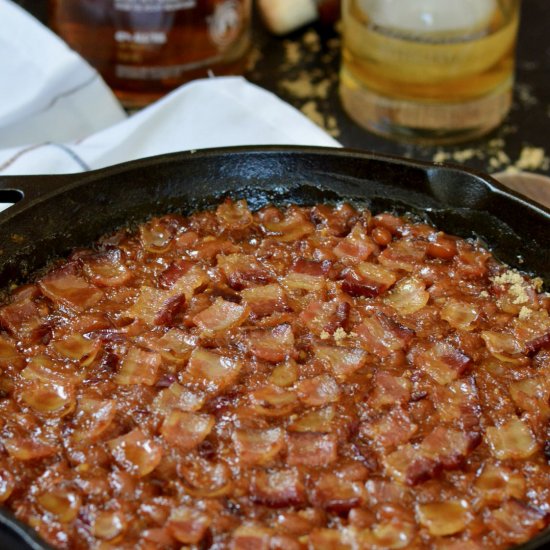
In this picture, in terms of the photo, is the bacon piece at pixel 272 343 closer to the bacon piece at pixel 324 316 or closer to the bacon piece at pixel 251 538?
the bacon piece at pixel 324 316

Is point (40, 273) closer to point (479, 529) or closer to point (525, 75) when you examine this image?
point (479, 529)

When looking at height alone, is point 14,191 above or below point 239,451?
above

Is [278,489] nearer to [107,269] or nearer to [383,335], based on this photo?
[383,335]

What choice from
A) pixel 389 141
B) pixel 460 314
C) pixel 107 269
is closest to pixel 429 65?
pixel 389 141

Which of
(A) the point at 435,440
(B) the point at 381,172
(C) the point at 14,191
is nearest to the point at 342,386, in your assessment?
(A) the point at 435,440

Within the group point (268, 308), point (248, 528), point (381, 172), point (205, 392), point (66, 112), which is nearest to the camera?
point (248, 528)

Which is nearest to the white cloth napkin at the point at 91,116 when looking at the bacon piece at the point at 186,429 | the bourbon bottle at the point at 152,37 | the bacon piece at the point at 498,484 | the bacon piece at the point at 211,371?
the bourbon bottle at the point at 152,37

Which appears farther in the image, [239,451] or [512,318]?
[512,318]

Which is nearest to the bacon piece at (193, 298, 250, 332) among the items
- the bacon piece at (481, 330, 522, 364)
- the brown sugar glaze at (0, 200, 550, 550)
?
the brown sugar glaze at (0, 200, 550, 550)
